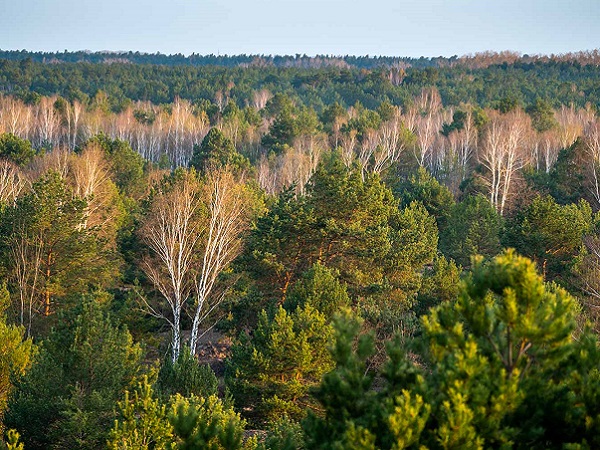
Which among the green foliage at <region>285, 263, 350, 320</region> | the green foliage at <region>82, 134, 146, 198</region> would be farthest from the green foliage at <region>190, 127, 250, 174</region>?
the green foliage at <region>285, 263, 350, 320</region>

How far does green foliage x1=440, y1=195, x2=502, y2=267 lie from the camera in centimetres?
3350

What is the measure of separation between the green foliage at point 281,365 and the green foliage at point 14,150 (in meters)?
30.4

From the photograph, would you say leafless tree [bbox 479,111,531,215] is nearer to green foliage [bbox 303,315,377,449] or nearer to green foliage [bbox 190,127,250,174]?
green foliage [bbox 190,127,250,174]

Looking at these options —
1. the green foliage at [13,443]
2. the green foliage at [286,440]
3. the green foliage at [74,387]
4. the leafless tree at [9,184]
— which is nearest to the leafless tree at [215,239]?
the green foliage at [74,387]

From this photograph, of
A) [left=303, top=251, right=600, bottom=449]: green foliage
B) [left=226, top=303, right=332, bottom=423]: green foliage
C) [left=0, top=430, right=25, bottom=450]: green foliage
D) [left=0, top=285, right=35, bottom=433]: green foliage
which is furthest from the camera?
[left=226, top=303, right=332, bottom=423]: green foliage

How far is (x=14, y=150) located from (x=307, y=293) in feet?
98.5

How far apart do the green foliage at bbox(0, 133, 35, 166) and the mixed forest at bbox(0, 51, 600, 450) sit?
0.45 feet

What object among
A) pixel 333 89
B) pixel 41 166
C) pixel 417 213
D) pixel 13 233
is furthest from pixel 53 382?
pixel 333 89

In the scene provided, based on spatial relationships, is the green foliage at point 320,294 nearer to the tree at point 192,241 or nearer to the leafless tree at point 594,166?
the tree at point 192,241

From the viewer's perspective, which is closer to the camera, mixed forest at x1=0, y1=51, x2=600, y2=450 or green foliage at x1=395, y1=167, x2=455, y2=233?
mixed forest at x1=0, y1=51, x2=600, y2=450

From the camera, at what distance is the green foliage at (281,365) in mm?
17906

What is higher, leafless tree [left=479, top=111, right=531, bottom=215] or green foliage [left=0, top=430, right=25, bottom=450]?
leafless tree [left=479, top=111, right=531, bottom=215]

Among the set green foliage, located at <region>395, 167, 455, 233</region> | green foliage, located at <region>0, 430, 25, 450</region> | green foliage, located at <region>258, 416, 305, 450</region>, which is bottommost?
green foliage, located at <region>0, 430, 25, 450</region>

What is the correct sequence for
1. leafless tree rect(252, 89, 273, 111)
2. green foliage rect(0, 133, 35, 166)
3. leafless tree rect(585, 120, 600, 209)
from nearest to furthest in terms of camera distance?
leafless tree rect(585, 120, 600, 209) < green foliage rect(0, 133, 35, 166) < leafless tree rect(252, 89, 273, 111)
